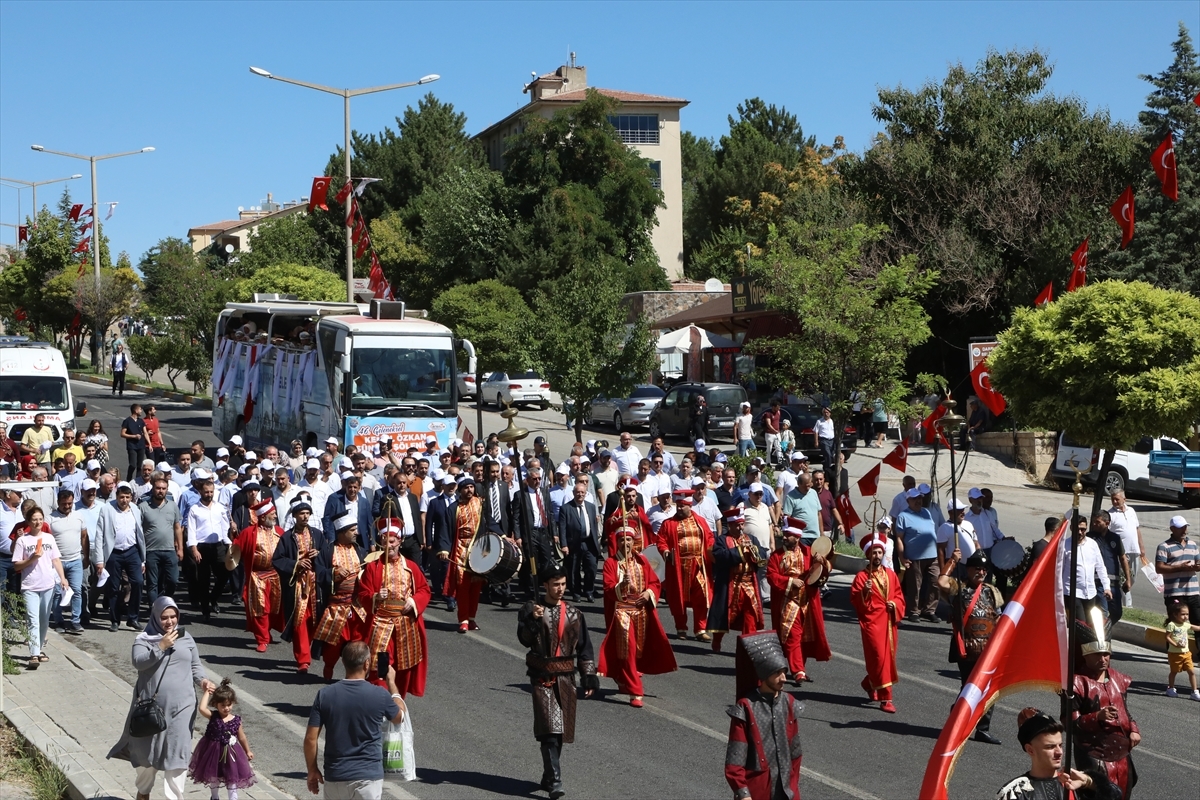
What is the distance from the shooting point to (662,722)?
36.8ft

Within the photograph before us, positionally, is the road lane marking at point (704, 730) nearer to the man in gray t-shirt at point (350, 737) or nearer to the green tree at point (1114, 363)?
the man in gray t-shirt at point (350, 737)

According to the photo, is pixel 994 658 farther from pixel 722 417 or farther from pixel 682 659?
pixel 722 417

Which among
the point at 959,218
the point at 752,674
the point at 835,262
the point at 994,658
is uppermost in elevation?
the point at 959,218

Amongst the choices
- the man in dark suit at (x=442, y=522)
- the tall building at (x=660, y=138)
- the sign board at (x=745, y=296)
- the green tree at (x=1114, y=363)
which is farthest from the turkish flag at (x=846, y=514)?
the tall building at (x=660, y=138)

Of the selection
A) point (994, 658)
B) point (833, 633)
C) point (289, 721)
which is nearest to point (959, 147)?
point (833, 633)

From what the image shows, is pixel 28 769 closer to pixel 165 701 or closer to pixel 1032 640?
pixel 165 701

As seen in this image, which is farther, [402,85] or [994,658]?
[402,85]

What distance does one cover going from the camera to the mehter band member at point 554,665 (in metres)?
9.28

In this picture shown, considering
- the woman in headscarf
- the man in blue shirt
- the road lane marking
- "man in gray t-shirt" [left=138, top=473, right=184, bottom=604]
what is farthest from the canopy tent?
the woman in headscarf

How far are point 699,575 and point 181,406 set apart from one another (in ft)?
111

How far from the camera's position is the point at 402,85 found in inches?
1206

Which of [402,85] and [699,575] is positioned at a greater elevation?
[402,85]

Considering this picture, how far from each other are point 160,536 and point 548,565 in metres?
5.54

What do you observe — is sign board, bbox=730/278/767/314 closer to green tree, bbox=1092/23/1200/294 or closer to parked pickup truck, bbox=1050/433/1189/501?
green tree, bbox=1092/23/1200/294
